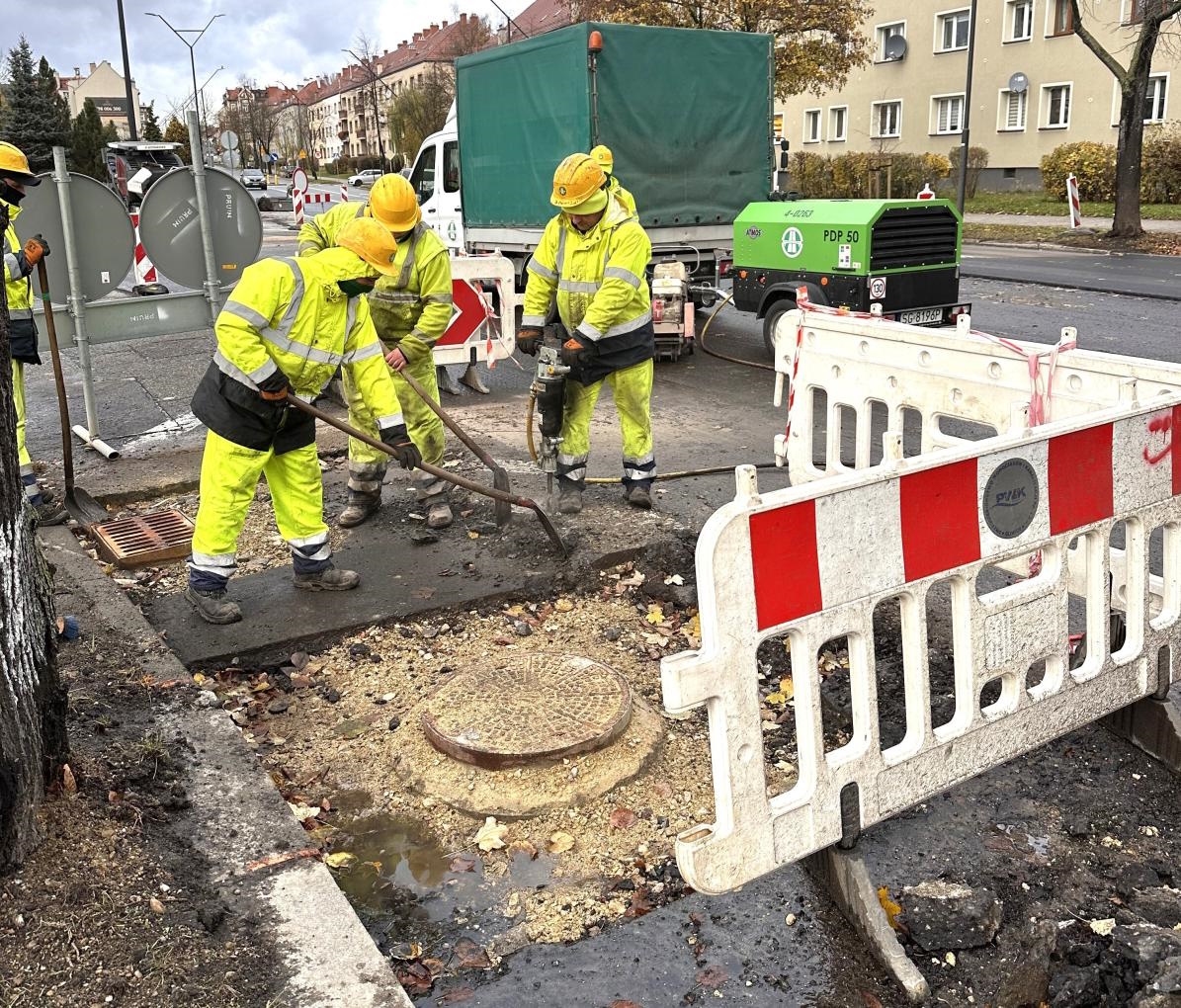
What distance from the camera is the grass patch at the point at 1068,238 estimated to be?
2009 cm

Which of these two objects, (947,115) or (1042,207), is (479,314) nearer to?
(1042,207)

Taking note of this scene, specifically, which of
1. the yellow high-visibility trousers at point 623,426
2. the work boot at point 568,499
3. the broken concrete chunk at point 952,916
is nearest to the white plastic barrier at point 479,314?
the yellow high-visibility trousers at point 623,426

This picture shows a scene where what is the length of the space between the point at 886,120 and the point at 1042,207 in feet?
43.7

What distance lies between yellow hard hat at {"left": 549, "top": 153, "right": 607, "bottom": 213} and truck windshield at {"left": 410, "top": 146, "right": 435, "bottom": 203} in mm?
9190

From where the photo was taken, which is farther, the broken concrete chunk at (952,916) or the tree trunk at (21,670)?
the broken concrete chunk at (952,916)

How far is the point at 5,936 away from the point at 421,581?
114 inches

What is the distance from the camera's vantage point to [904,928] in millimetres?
2836

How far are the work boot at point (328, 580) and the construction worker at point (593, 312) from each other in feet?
4.52

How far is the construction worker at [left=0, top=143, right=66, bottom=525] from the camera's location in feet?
20.0

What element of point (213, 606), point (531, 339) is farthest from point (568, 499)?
point (213, 606)

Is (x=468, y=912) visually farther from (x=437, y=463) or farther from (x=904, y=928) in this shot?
(x=437, y=463)

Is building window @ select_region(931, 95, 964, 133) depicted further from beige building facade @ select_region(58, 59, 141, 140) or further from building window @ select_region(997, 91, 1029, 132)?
beige building facade @ select_region(58, 59, 141, 140)

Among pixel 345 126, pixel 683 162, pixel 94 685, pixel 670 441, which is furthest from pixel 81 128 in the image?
pixel 345 126

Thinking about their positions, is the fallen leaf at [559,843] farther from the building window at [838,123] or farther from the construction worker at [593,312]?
the building window at [838,123]
